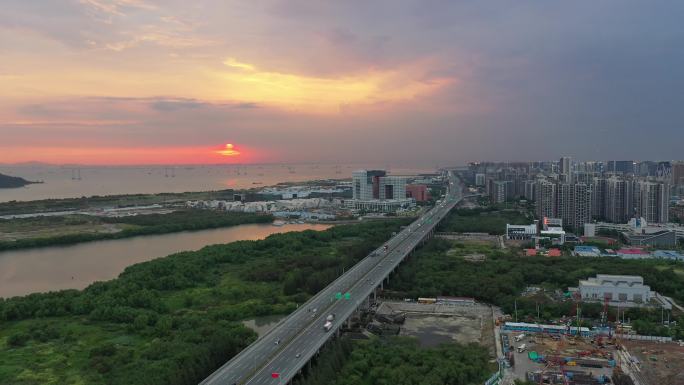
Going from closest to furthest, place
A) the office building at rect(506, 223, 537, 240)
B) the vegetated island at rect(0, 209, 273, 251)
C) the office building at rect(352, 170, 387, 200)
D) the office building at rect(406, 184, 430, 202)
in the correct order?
the office building at rect(506, 223, 537, 240) → the vegetated island at rect(0, 209, 273, 251) → the office building at rect(352, 170, 387, 200) → the office building at rect(406, 184, 430, 202)

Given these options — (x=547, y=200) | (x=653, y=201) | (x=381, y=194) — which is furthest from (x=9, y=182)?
(x=653, y=201)

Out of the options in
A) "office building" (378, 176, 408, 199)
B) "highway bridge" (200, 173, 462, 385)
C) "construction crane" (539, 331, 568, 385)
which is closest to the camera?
"highway bridge" (200, 173, 462, 385)

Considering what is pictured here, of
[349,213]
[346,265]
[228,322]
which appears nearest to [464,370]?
[228,322]

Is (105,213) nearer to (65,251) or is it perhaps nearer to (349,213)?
(65,251)

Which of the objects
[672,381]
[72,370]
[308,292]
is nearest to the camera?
[672,381]

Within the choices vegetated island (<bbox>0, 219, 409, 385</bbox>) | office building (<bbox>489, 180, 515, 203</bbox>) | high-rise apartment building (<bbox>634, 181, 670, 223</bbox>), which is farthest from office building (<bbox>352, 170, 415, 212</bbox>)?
vegetated island (<bbox>0, 219, 409, 385</bbox>)

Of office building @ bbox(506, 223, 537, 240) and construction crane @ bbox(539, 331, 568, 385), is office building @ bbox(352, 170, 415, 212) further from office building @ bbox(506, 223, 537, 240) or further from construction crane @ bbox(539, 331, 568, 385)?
construction crane @ bbox(539, 331, 568, 385)

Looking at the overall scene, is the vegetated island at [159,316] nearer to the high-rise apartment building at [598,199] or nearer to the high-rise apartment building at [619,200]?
the high-rise apartment building at [619,200]

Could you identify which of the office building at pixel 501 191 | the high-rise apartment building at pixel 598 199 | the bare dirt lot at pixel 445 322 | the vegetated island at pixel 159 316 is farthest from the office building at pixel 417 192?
the bare dirt lot at pixel 445 322
